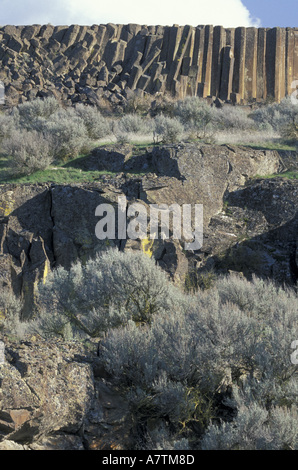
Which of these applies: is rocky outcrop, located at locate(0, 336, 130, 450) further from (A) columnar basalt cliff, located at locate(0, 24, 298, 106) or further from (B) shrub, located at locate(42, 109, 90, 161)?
(A) columnar basalt cliff, located at locate(0, 24, 298, 106)

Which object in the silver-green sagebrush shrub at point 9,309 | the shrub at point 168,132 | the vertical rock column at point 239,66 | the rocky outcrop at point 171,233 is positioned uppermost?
the vertical rock column at point 239,66

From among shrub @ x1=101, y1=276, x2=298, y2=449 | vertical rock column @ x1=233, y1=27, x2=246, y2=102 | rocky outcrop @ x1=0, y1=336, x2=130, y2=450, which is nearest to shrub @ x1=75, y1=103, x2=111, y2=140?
vertical rock column @ x1=233, y1=27, x2=246, y2=102

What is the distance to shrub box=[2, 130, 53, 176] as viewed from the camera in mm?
15914

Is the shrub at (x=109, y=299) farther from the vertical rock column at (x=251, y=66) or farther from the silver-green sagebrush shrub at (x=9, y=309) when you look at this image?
the vertical rock column at (x=251, y=66)

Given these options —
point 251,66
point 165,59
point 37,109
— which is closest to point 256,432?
point 37,109

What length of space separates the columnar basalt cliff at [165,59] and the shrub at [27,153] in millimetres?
10705

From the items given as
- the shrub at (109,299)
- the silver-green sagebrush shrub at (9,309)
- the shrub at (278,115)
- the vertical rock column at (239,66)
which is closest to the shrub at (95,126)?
the shrub at (278,115)

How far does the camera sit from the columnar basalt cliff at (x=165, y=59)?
90.8 ft

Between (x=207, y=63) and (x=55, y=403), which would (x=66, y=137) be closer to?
(x=55, y=403)

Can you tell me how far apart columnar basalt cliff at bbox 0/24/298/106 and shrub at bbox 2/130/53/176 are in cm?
1071

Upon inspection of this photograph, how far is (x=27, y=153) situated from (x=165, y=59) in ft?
49.0
